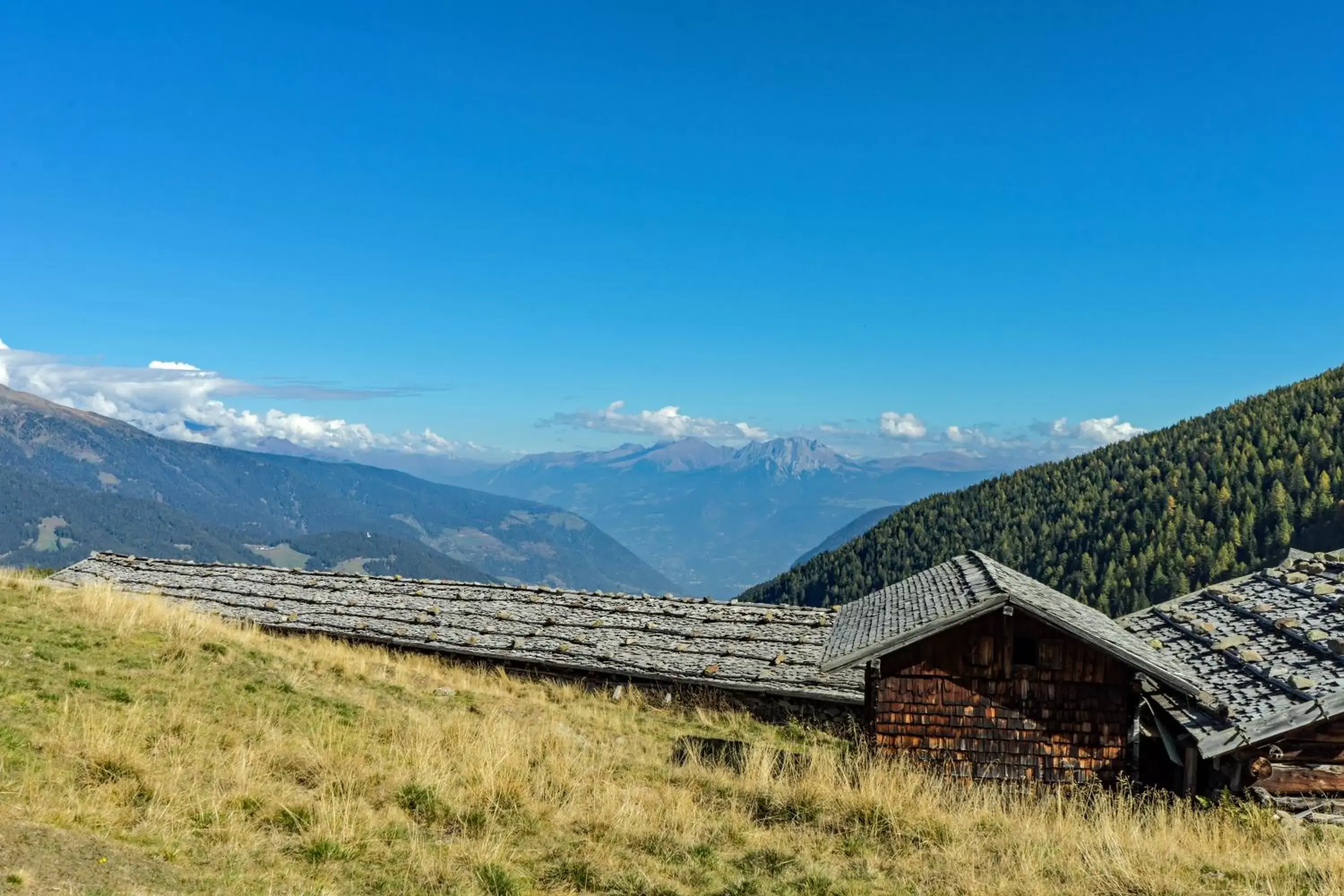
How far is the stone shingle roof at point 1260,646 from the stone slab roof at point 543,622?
7.73 metres

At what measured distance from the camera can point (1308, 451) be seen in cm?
11844

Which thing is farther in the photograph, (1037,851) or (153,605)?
(153,605)

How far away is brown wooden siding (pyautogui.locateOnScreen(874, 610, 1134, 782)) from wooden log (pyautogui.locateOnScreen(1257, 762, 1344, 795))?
2.13 meters

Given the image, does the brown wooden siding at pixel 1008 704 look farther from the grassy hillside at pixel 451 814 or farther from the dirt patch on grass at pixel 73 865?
the dirt patch on grass at pixel 73 865

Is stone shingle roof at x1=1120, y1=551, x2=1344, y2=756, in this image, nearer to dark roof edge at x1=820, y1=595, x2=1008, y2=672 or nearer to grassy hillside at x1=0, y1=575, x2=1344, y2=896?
grassy hillside at x1=0, y1=575, x2=1344, y2=896

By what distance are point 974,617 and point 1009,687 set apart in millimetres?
1486

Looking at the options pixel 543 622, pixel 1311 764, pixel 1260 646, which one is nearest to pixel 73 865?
pixel 1311 764

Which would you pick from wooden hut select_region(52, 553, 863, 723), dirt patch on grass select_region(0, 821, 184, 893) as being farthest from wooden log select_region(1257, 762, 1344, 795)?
dirt patch on grass select_region(0, 821, 184, 893)

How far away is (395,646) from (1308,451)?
134349 mm

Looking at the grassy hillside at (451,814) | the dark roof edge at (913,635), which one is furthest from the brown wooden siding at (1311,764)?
the dark roof edge at (913,635)

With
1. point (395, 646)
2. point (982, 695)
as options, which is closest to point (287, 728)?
point (982, 695)

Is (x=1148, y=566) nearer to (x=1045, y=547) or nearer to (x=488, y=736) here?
(x=1045, y=547)

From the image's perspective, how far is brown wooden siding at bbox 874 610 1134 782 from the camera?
1482 cm

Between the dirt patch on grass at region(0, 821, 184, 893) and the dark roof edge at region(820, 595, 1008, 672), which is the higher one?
the dark roof edge at region(820, 595, 1008, 672)
